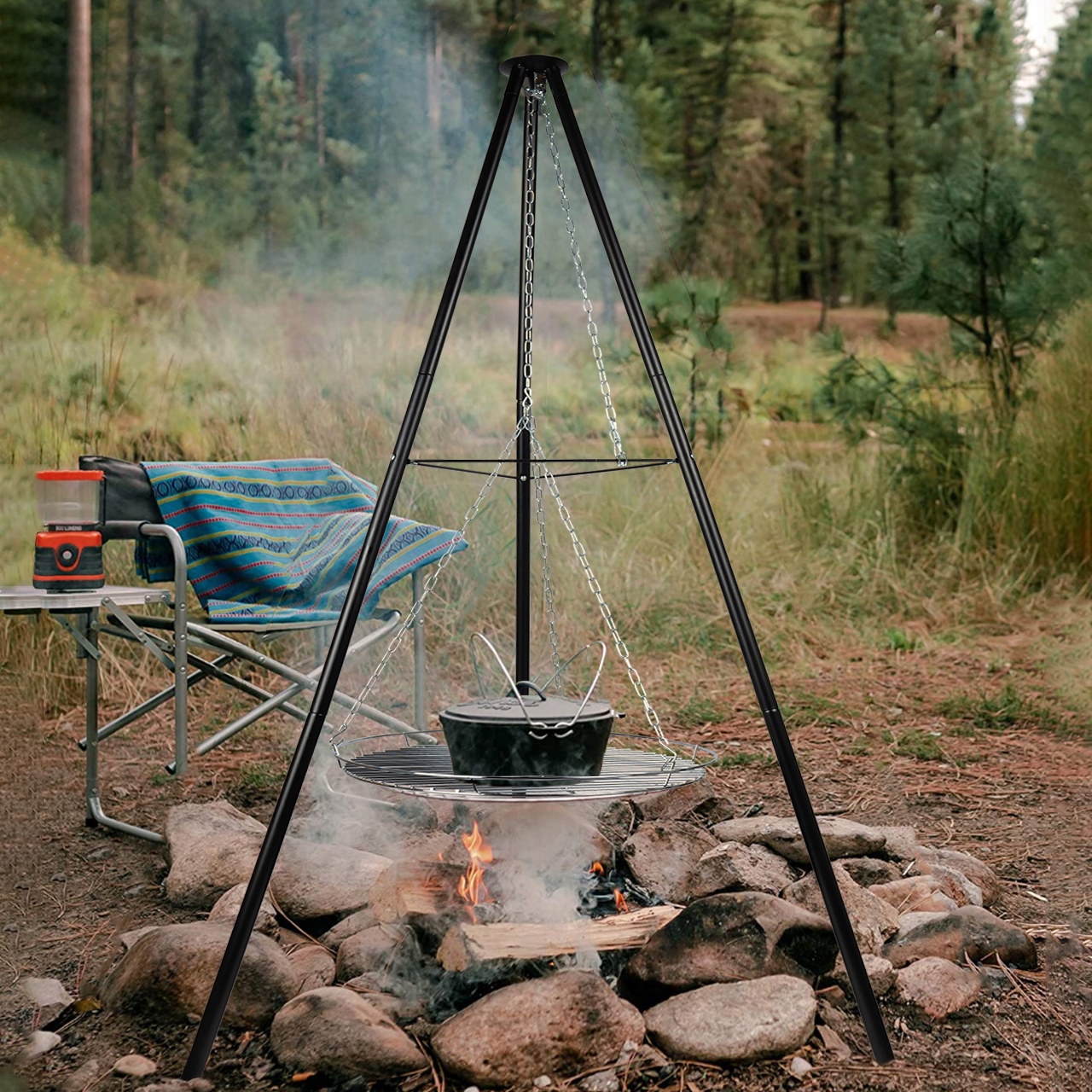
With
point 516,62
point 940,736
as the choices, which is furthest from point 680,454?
point 940,736

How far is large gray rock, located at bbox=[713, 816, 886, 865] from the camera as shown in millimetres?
2230

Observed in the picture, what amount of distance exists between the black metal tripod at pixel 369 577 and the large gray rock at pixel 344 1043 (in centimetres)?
11

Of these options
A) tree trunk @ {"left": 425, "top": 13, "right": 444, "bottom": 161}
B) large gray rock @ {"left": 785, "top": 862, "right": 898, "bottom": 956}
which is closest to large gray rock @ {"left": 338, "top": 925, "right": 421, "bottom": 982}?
large gray rock @ {"left": 785, "top": 862, "right": 898, "bottom": 956}

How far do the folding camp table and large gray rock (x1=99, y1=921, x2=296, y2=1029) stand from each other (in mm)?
707

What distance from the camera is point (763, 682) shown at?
1.62m

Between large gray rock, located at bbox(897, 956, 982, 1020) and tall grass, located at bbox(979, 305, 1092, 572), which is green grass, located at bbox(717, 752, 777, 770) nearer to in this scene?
large gray rock, located at bbox(897, 956, 982, 1020)

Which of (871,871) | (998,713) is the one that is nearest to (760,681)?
(871,871)

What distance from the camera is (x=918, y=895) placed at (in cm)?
210

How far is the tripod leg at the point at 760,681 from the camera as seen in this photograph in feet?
5.18

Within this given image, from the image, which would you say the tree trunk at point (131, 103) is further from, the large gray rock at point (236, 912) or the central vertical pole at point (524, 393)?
the large gray rock at point (236, 912)

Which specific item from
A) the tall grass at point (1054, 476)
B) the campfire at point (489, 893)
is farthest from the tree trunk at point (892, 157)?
the campfire at point (489, 893)

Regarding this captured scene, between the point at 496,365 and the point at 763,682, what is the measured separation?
5.35 m

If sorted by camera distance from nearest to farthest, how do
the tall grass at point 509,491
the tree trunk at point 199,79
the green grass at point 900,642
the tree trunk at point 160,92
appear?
the tall grass at point 509,491
the green grass at point 900,642
the tree trunk at point 160,92
the tree trunk at point 199,79

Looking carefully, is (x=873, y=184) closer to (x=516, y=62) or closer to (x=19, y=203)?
(x=19, y=203)
